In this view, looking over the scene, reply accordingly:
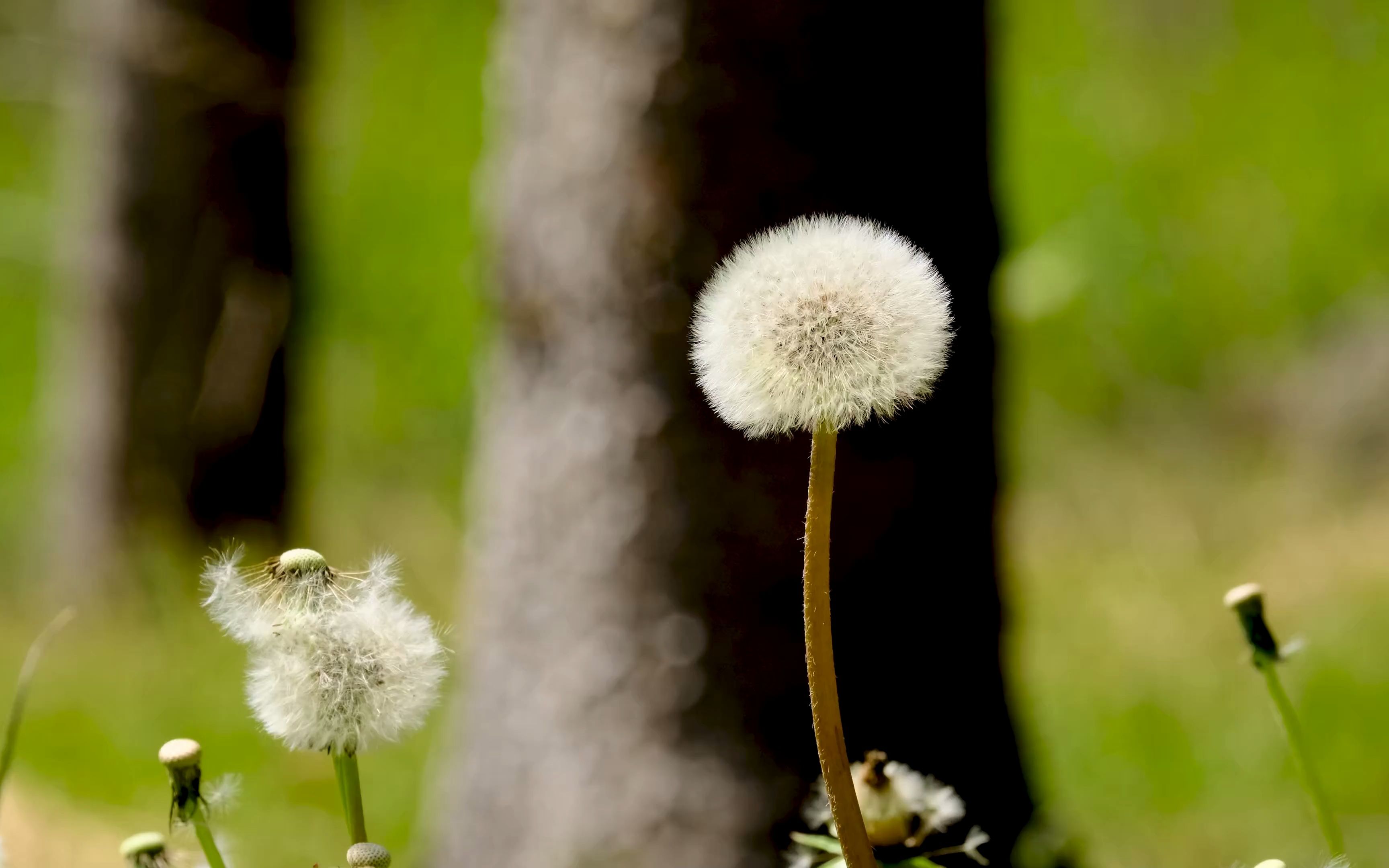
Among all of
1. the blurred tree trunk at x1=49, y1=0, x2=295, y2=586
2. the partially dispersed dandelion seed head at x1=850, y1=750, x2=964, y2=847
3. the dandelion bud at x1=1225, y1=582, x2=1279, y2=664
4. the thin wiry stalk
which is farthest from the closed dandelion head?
the blurred tree trunk at x1=49, y1=0, x2=295, y2=586

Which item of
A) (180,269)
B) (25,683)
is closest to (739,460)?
(25,683)

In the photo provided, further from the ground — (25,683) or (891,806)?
(25,683)

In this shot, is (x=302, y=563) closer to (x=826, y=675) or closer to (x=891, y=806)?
(x=826, y=675)

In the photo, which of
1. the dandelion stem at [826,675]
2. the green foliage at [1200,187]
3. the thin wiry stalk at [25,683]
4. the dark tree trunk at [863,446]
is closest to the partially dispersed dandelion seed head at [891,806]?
the dandelion stem at [826,675]

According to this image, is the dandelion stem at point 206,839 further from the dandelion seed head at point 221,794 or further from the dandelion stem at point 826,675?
the dandelion stem at point 826,675

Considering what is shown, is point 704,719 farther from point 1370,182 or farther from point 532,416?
point 1370,182

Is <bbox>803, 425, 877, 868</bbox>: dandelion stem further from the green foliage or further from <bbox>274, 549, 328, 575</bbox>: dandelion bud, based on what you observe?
the green foliage
